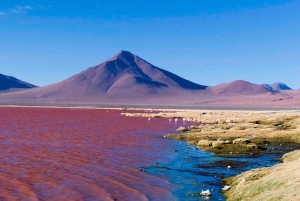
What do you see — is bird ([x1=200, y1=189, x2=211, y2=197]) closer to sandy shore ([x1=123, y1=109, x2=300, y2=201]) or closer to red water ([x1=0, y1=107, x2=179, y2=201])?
sandy shore ([x1=123, y1=109, x2=300, y2=201])

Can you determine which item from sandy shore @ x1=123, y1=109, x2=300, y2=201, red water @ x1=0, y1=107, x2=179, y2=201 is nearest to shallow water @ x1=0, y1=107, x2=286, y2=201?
red water @ x1=0, y1=107, x2=179, y2=201

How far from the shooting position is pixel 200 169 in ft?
76.5

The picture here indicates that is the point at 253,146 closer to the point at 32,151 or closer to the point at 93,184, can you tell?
the point at 93,184

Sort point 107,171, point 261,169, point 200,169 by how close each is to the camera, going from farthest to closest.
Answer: point 200,169 → point 107,171 → point 261,169

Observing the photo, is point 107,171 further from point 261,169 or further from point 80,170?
point 261,169

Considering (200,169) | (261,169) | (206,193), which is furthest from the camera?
(200,169)

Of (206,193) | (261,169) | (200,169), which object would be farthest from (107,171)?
(261,169)

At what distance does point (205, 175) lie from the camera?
21672mm

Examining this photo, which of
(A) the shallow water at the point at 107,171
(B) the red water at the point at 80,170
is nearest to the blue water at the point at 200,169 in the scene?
(A) the shallow water at the point at 107,171

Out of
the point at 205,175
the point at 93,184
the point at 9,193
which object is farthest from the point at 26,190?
the point at 205,175

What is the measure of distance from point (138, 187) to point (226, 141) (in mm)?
15814

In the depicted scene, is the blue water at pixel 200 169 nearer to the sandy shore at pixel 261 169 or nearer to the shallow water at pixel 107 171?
the shallow water at pixel 107 171

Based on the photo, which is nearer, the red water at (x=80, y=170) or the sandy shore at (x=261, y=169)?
the sandy shore at (x=261, y=169)

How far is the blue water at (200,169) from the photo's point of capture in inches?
729
